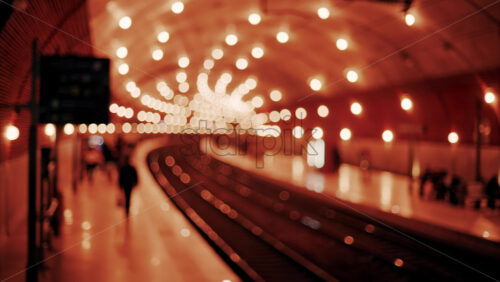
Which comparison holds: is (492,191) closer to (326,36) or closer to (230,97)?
(326,36)

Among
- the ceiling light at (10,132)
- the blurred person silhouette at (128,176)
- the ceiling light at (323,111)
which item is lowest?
the blurred person silhouette at (128,176)

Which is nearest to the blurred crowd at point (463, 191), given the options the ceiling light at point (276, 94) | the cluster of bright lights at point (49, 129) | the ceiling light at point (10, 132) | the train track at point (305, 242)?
the train track at point (305, 242)

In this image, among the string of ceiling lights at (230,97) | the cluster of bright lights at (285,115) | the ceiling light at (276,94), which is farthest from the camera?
the ceiling light at (276,94)

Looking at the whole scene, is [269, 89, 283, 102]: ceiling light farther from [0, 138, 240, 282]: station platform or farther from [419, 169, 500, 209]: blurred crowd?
[0, 138, 240, 282]: station platform

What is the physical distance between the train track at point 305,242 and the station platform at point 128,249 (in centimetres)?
119

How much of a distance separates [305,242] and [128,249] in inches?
225

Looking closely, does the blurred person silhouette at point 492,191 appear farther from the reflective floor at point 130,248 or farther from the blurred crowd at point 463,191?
the reflective floor at point 130,248

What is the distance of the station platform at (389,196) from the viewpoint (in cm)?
1216

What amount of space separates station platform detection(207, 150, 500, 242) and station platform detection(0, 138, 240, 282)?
5801mm

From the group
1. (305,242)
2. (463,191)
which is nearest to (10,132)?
(305,242)

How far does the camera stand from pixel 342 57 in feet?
79.0

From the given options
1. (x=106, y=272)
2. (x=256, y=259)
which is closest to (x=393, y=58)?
(x=256, y=259)

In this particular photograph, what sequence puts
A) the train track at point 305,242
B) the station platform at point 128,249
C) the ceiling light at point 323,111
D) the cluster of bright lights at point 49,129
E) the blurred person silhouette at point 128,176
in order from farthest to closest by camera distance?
the ceiling light at point 323,111 < the cluster of bright lights at point 49,129 < the blurred person silhouette at point 128,176 < the train track at point 305,242 < the station platform at point 128,249

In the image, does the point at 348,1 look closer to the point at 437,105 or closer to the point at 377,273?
the point at 437,105
